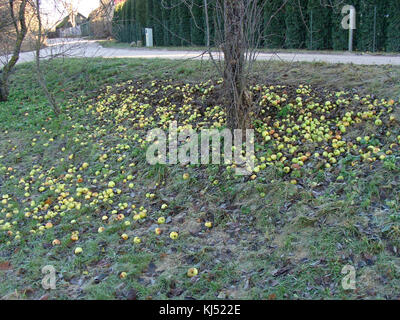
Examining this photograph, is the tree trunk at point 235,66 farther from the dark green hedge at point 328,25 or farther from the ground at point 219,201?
the dark green hedge at point 328,25

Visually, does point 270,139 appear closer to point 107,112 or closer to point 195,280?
point 195,280

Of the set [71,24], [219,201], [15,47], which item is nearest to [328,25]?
[71,24]

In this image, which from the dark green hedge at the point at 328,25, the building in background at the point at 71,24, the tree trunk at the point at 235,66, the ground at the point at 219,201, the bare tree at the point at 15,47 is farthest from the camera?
the dark green hedge at the point at 328,25

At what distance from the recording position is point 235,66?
5441mm

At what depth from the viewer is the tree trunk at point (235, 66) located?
17.2 ft

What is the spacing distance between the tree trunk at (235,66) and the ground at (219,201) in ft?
1.39

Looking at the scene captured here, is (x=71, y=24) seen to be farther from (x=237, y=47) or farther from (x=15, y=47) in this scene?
(x=237, y=47)

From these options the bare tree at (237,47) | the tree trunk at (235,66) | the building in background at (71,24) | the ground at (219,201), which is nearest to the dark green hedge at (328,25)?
the building in background at (71,24)

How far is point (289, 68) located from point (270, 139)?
8.23 feet

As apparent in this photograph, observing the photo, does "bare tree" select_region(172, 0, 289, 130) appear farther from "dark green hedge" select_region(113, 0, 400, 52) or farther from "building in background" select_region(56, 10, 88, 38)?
"dark green hedge" select_region(113, 0, 400, 52)

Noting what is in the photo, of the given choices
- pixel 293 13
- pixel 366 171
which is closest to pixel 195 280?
pixel 366 171

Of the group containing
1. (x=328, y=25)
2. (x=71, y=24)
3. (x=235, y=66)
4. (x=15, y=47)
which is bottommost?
(x=235, y=66)

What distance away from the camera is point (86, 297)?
3.71 meters

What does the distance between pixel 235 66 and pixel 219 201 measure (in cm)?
184
